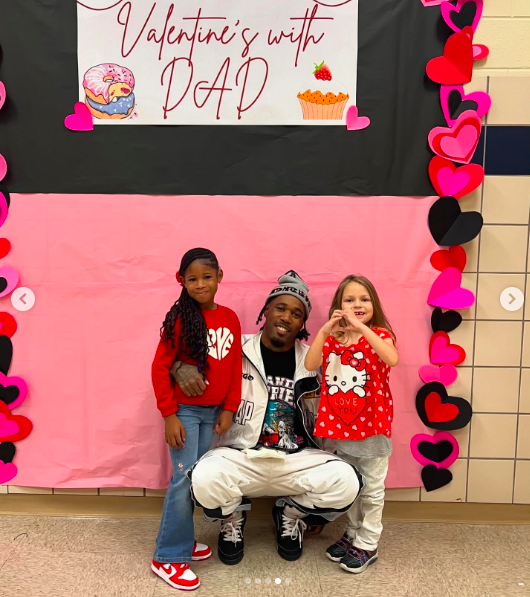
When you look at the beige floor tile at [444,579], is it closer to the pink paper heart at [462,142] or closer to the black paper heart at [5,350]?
the pink paper heart at [462,142]

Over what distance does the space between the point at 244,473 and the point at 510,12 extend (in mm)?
1874

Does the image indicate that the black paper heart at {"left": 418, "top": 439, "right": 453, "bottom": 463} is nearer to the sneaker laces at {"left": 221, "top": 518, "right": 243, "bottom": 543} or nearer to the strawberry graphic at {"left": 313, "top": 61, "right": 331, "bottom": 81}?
the sneaker laces at {"left": 221, "top": 518, "right": 243, "bottom": 543}

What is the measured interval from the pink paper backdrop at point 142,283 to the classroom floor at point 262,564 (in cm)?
22

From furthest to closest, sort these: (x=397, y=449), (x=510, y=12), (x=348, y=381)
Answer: (x=397, y=449)
(x=510, y=12)
(x=348, y=381)

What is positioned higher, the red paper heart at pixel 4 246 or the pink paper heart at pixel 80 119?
the pink paper heart at pixel 80 119

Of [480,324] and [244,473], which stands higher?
[480,324]

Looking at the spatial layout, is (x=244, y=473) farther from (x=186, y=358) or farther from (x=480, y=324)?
(x=480, y=324)

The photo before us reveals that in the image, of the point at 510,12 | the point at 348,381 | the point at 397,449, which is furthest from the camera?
the point at 397,449

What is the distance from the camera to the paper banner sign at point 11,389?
6.70ft

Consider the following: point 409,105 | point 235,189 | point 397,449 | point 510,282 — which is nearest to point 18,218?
point 235,189

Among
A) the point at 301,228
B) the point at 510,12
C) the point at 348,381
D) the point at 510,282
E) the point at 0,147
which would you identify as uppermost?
the point at 510,12

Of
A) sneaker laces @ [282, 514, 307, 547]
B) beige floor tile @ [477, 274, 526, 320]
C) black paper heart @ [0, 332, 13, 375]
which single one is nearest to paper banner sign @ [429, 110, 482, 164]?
beige floor tile @ [477, 274, 526, 320]

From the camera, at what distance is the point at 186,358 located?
1782 millimetres

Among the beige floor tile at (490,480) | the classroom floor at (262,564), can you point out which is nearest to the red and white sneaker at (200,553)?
the classroom floor at (262,564)
